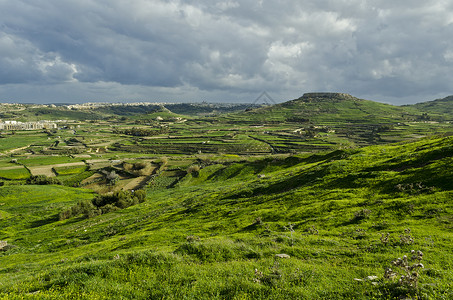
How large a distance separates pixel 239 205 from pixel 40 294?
26.9m

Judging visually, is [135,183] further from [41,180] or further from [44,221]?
[44,221]

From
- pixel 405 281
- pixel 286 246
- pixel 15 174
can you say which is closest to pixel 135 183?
pixel 15 174

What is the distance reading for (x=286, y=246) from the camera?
16.1m

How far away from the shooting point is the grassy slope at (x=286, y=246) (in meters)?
10.8

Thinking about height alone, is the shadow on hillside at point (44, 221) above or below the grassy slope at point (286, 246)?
below

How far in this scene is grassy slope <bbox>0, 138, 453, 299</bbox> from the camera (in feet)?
35.4

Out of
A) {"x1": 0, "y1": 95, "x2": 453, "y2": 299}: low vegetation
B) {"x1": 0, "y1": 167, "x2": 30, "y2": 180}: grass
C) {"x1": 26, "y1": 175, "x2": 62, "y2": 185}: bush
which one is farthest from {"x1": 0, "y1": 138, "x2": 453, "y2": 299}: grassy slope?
{"x1": 0, "y1": 167, "x2": 30, "y2": 180}: grass

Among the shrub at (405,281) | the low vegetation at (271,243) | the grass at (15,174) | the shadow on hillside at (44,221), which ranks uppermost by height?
the shrub at (405,281)

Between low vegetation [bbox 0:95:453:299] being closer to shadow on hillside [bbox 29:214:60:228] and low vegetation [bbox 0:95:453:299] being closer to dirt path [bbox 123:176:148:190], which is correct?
shadow on hillside [bbox 29:214:60:228]

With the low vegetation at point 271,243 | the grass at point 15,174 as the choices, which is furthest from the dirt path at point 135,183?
the grass at point 15,174

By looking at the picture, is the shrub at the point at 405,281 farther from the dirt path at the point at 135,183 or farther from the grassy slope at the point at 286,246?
the dirt path at the point at 135,183

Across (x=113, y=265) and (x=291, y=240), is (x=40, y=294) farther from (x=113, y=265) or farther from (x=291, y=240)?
(x=291, y=240)

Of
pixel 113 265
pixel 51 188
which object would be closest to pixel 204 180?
pixel 51 188

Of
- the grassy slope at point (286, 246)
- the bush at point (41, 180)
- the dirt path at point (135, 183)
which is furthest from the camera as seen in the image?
the bush at point (41, 180)
